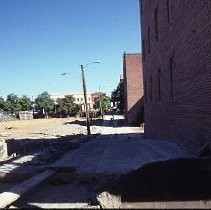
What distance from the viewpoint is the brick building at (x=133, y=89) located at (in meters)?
54.2

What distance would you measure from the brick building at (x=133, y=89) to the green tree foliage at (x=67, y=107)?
47835mm

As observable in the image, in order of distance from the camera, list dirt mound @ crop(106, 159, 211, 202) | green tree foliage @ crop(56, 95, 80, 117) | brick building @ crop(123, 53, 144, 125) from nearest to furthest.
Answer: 1. dirt mound @ crop(106, 159, 211, 202)
2. brick building @ crop(123, 53, 144, 125)
3. green tree foliage @ crop(56, 95, 80, 117)

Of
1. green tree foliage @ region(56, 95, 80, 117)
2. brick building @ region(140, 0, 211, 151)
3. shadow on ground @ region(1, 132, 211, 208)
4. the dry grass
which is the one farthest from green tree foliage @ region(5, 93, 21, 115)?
shadow on ground @ region(1, 132, 211, 208)

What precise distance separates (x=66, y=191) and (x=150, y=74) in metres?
16.3

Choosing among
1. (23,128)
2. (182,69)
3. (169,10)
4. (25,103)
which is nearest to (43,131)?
(23,128)

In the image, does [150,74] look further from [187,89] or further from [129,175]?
[129,175]

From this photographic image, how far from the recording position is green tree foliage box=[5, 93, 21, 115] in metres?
123

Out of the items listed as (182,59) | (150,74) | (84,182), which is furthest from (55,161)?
(150,74)

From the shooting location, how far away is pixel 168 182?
873cm

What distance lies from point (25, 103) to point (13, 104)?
17.0ft

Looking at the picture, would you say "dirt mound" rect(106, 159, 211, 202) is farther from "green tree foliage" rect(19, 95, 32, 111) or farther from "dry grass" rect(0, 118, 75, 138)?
"green tree foliage" rect(19, 95, 32, 111)

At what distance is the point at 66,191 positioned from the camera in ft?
32.6

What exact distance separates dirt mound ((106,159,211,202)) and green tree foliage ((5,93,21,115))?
116 metres

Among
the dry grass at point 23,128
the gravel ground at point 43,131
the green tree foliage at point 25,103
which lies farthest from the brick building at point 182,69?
the green tree foliage at point 25,103
